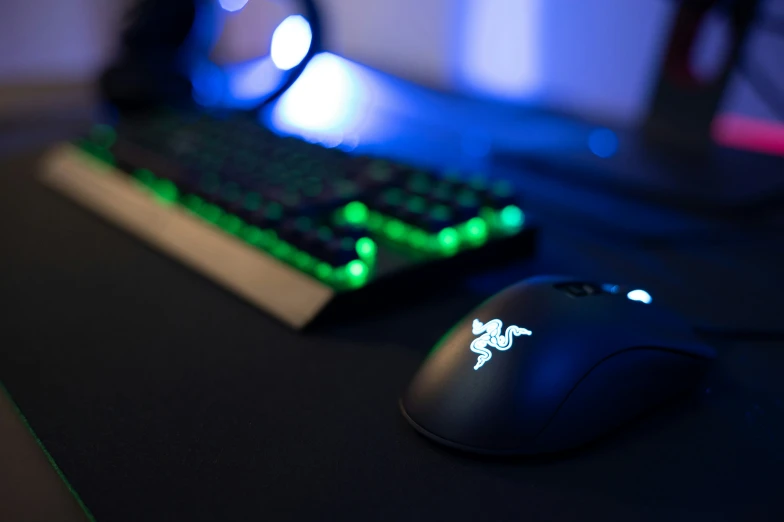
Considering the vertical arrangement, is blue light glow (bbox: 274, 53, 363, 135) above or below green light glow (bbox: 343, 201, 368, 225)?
below

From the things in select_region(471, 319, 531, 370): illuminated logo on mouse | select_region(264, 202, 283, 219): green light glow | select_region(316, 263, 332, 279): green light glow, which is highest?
select_region(471, 319, 531, 370): illuminated logo on mouse

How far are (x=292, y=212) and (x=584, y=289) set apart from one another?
232 millimetres

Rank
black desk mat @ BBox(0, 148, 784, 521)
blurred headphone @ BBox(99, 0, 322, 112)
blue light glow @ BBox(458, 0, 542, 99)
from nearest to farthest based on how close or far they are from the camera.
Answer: black desk mat @ BBox(0, 148, 784, 521) → blurred headphone @ BBox(99, 0, 322, 112) → blue light glow @ BBox(458, 0, 542, 99)

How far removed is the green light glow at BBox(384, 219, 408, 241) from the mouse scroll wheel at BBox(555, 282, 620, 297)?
16cm

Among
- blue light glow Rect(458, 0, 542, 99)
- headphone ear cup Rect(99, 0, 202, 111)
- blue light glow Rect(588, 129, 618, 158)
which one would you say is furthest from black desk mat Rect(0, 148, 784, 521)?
blue light glow Rect(458, 0, 542, 99)

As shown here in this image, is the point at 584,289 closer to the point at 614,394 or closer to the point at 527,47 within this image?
the point at 614,394

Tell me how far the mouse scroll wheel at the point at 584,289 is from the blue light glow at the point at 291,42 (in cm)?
59

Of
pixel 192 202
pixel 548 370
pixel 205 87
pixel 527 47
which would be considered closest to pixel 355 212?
pixel 192 202

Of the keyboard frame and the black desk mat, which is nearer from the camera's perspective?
the black desk mat

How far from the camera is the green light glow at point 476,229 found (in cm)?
49

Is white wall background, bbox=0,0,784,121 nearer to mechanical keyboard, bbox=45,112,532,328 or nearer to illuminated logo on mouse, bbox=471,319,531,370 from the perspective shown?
mechanical keyboard, bbox=45,112,532,328

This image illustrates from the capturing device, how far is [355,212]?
53 cm

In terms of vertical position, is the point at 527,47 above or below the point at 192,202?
above

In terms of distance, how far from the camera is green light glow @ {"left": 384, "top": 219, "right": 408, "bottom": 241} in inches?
19.2
